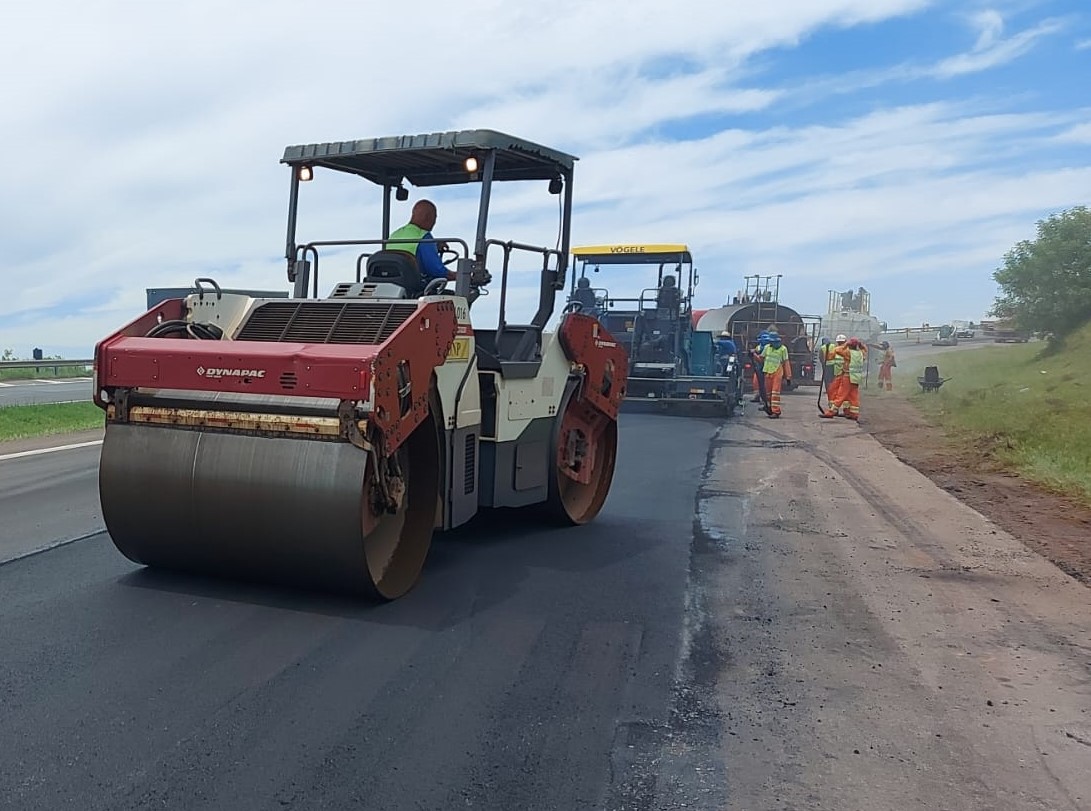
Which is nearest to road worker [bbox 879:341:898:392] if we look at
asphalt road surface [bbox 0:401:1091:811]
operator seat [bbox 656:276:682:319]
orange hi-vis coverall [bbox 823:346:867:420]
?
orange hi-vis coverall [bbox 823:346:867:420]

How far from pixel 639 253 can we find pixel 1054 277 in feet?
44.9

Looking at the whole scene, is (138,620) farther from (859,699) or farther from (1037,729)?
(1037,729)

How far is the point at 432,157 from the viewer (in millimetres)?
6020

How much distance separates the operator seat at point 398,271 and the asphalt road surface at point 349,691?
161cm

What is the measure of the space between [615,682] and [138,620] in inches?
86.0

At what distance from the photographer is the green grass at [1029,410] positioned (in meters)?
10.2

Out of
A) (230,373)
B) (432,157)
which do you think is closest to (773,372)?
(432,157)

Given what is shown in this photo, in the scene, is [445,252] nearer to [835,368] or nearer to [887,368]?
[835,368]

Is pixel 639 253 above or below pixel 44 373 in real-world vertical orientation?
above

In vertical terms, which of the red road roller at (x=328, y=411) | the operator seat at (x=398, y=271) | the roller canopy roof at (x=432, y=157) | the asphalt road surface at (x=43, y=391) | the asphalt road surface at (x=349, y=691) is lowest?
the asphalt road surface at (x=43, y=391)

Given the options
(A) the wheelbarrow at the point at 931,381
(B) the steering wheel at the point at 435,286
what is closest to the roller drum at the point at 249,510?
(B) the steering wheel at the point at 435,286

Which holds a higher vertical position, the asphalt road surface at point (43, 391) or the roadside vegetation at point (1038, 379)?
the roadside vegetation at point (1038, 379)

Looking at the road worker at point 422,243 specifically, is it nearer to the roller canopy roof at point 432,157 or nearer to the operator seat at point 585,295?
the roller canopy roof at point 432,157

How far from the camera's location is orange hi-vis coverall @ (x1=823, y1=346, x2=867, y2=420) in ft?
53.2
